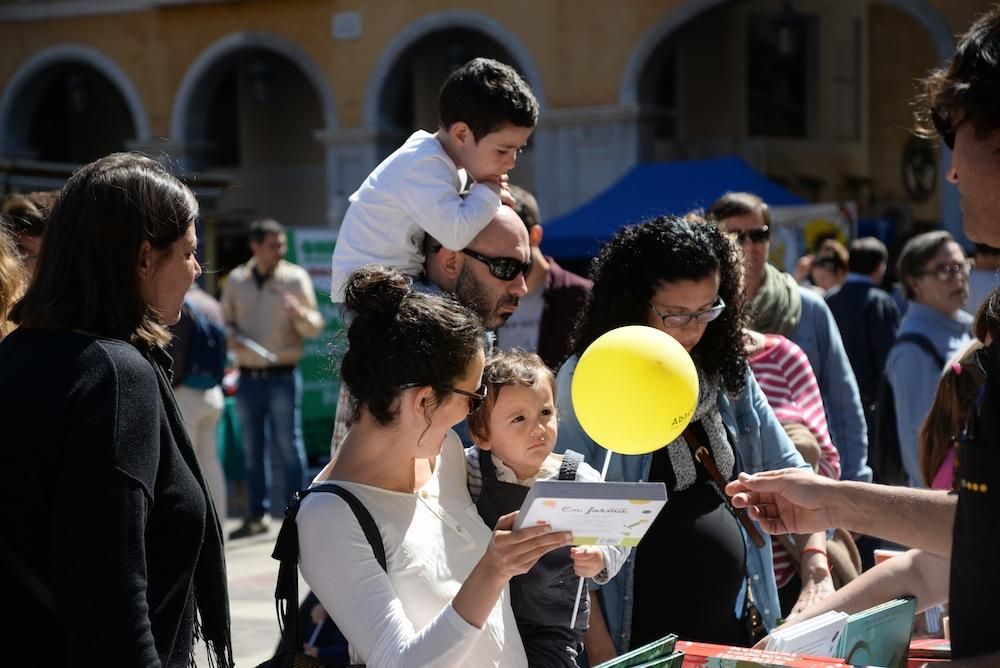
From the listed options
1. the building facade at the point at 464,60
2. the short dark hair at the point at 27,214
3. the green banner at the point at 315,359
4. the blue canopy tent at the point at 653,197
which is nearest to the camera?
the short dark hair at the point at 27,214

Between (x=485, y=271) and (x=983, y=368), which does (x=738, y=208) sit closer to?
(x=485, y=271)

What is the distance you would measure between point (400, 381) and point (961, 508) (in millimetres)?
1078

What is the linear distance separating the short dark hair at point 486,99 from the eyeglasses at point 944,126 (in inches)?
58.9

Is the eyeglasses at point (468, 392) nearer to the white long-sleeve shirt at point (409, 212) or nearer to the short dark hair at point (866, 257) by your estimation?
the white long-sleeve shirt at point (409, 212)

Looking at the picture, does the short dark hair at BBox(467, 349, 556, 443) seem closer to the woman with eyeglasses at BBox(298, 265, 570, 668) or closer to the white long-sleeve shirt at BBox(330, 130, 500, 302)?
the woman with eyeglasses at BBox(298, 265, 570, 668)

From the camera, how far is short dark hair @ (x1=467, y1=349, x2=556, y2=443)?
2.86 m

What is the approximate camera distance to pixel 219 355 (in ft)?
27.1

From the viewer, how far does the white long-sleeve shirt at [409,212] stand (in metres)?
3.28

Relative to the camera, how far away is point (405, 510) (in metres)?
2.49

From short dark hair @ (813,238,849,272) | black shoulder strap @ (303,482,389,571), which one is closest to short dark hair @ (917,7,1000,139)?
black shoulder strap @ (303,482,389,571)

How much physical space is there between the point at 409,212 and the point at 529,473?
0.84m

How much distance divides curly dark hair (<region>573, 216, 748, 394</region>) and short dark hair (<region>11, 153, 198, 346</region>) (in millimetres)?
1370

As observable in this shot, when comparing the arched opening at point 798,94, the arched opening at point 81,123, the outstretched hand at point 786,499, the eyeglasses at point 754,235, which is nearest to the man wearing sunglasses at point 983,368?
the outstretched hand at point 786,499

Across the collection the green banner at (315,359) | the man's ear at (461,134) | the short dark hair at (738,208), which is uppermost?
the man's ear at (461,134)
